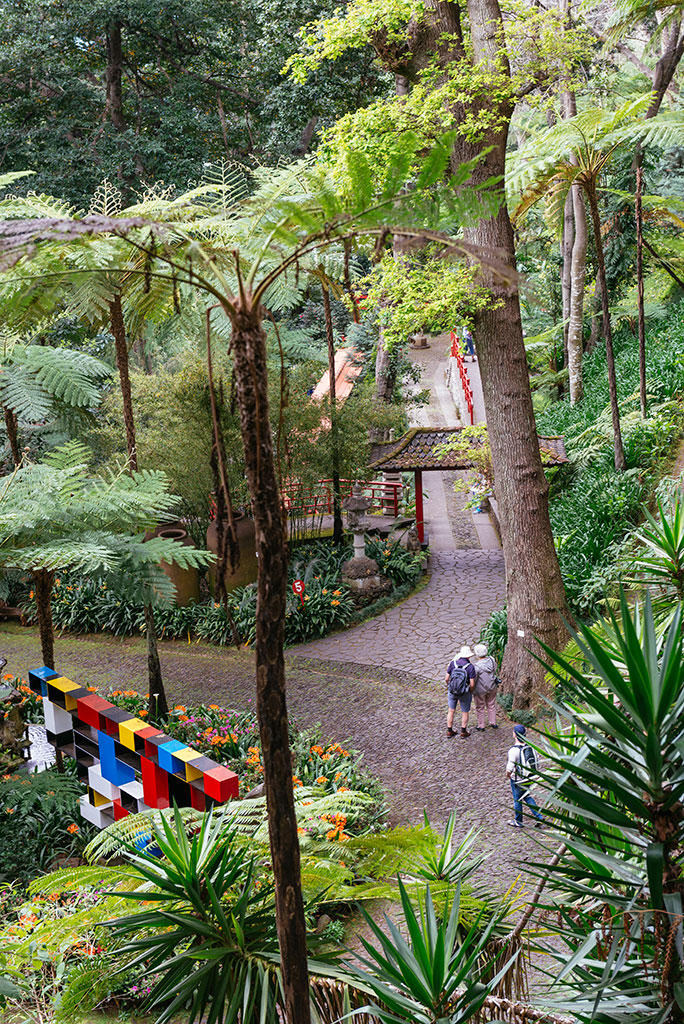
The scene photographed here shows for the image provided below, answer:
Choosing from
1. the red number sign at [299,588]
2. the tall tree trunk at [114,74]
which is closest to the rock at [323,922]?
the red number sign at [299,588]

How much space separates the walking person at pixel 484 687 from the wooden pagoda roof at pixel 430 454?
4.54 meters

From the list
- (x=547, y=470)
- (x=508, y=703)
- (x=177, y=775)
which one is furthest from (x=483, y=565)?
(x=177, y=775)

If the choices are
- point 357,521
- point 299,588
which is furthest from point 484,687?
point 357,521

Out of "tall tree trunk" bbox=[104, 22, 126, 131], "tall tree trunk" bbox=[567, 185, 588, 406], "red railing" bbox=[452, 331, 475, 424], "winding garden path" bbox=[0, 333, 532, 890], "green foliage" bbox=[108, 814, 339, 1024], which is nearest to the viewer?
"green foliage" bbox=[108, 814, 339, 1024]

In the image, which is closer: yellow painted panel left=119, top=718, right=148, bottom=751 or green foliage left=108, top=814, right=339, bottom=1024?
green foliage left=108, top=814, right=339, bottom=1024

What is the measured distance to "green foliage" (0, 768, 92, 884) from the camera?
6297 millimetres

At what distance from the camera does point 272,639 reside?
1.92 meters

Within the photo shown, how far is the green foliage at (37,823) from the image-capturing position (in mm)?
6297

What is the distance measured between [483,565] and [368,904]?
810cm

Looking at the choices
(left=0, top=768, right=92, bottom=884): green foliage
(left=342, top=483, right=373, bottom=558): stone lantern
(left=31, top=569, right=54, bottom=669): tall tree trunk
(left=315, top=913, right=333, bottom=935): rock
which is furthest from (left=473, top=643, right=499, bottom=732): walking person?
(left=342, top=483, right=373, bottom=558): stone lantern

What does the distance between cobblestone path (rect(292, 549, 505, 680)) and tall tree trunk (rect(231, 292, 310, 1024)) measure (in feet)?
26.5

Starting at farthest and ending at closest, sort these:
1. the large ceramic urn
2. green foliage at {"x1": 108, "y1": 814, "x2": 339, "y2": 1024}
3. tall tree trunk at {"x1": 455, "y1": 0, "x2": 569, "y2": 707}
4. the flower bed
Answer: the large ceramic urn
the flower bed
tall tree trunk at {"x1": 455, "y1": 0, "x2": 569, "y2": 707}
green foliage at {"x1": 108, "y1": 814, "x2": 339, "y2": 1024}

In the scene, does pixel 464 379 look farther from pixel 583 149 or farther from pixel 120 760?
pixel 120 760

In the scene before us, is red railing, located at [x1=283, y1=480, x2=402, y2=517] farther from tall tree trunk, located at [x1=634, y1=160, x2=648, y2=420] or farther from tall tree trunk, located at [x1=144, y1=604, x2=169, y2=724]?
tall tree trunk, located at [x1=634, y1=160, x2=648, y2=420]
